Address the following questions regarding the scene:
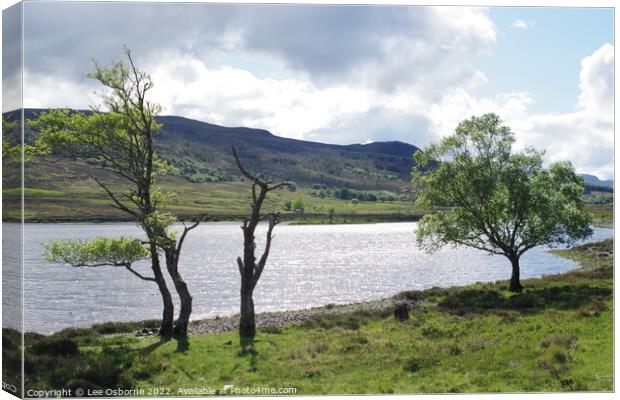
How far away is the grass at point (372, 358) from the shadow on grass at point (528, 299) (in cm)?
227

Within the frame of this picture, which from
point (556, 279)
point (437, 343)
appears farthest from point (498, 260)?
point (437, 343)

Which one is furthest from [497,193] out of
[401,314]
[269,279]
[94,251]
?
[269,279]

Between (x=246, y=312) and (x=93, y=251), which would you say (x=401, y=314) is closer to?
(x=246, y=312)

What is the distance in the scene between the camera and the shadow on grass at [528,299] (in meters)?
34.6

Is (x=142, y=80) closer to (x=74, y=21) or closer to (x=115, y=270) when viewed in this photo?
(x=74, y=21)

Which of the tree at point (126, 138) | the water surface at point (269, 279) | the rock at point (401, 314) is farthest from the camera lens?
the water surface at point (269, 279)

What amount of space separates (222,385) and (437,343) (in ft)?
32.5

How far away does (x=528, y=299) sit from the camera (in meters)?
36.8

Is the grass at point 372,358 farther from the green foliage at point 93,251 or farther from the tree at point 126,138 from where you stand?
the tree at point 126,138

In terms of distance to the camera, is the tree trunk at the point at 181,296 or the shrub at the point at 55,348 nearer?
the shrub at the point at 55,348

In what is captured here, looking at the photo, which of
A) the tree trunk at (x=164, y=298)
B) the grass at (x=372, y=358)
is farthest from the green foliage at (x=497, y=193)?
the tree trunk at (x=164, y=298)

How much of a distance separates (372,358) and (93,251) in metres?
13.8

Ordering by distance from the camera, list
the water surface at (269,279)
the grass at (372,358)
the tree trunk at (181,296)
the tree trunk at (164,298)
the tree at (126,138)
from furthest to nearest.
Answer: the water surface at (269,279) < the tree trunk at (181,296) < the tree trunk at (164,298) < the tree at (126,138) < the grass at (372,358)

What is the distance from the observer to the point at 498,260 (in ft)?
287
